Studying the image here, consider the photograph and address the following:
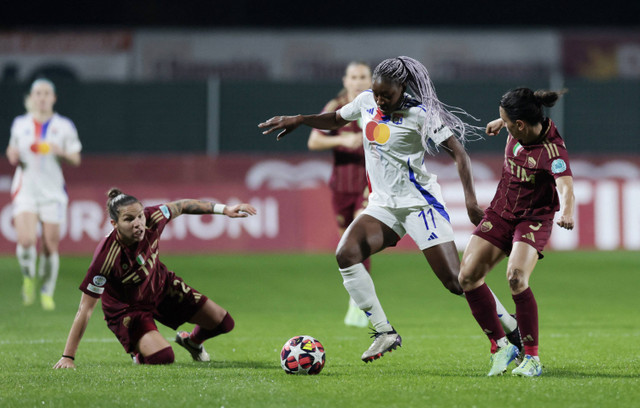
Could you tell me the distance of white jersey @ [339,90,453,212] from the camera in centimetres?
681

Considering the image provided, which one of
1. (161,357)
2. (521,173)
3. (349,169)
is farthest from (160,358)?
(349,169)

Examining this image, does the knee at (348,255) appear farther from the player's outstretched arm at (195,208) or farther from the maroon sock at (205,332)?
the maroon sock at (205,332)

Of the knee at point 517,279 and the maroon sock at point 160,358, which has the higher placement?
the knee at point 517,279

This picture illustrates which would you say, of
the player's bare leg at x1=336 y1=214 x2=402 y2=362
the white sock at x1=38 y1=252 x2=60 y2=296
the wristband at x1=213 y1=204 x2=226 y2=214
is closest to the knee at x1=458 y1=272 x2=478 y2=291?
the player's bare leg at x1=336 y1=214 x2=402 y2=362

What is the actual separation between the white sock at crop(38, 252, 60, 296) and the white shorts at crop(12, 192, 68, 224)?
425 millimetres

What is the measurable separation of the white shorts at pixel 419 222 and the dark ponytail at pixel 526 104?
92cm

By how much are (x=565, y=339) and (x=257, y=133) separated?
1006cm

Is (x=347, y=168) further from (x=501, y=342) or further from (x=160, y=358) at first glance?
(x=501, y=342)

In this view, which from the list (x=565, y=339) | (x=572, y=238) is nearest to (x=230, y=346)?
(x=565, y=339)

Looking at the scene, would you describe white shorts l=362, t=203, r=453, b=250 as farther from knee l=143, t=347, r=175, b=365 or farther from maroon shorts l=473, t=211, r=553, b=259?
knee l=143, t=347, r=175, b=365

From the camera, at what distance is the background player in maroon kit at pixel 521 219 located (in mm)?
6301

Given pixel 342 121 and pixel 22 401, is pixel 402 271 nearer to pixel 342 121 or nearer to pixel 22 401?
pixel 342 121

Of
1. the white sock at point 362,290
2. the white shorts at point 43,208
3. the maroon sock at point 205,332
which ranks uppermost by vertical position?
the white shorts at point 43,208

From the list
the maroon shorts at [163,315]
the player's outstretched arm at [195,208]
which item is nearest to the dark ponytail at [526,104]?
the player's outstretched arm at [195,208]
